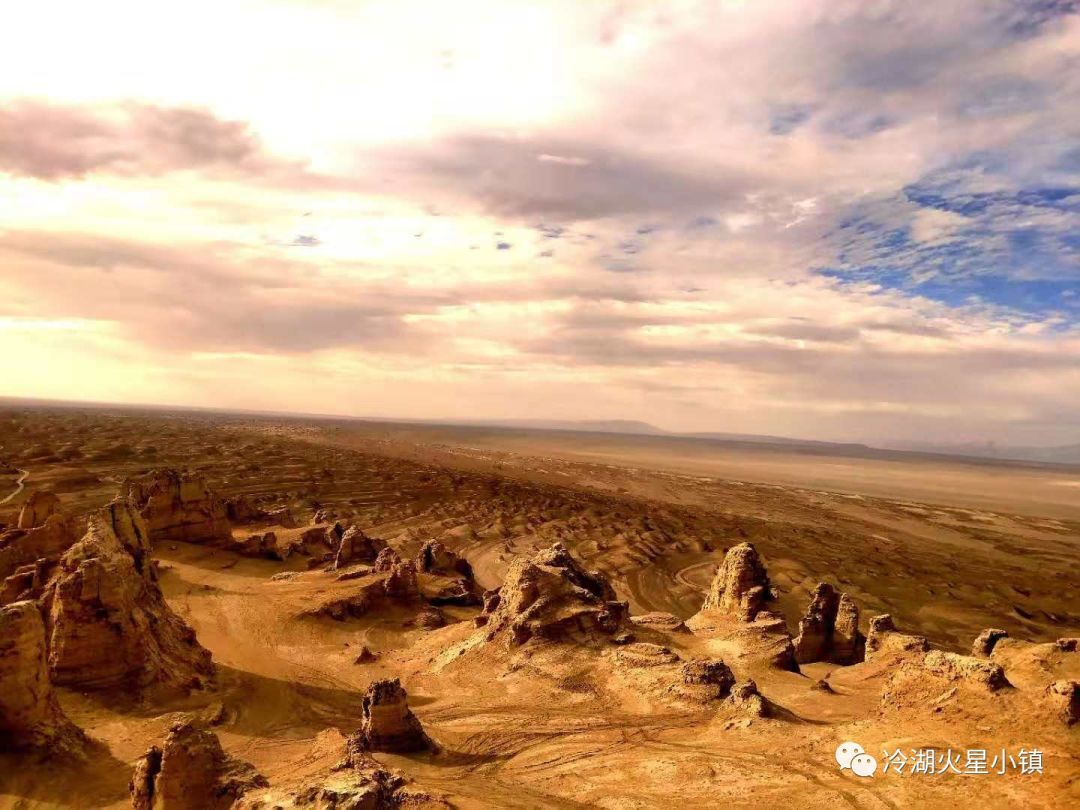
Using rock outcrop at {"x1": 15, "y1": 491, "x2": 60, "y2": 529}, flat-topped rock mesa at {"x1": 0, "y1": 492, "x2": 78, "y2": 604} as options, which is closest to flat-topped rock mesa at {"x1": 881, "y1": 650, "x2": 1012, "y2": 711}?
flat-topped rock mesa at {"x1": 0, "y1": 492, "x2": 78, "y2": 604}

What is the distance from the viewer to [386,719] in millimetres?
13875

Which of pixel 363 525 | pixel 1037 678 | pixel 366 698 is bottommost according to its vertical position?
pixel 363 525

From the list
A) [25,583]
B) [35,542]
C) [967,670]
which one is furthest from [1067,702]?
[35,542]

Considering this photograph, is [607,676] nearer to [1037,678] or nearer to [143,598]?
[1037,678]

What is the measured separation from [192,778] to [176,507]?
94.9 feet

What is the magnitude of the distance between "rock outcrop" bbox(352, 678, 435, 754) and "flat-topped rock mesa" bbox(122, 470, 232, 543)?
26110 mm

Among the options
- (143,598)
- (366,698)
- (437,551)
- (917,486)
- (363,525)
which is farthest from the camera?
(917,486)

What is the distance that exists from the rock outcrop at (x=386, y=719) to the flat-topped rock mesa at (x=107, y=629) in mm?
7542

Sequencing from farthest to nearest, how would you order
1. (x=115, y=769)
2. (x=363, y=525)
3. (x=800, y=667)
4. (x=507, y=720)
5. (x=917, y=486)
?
(x=917, y=486) → (x=363, y=525) → (x=800, y=667) → (x=507, y=720) → (x=115, y=769)

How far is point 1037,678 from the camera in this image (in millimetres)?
14016

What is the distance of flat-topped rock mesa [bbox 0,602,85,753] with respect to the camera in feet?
41.4

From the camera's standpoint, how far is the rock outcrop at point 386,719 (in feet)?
45.1

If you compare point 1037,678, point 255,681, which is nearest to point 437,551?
point 255,681

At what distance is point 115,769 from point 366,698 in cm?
549
